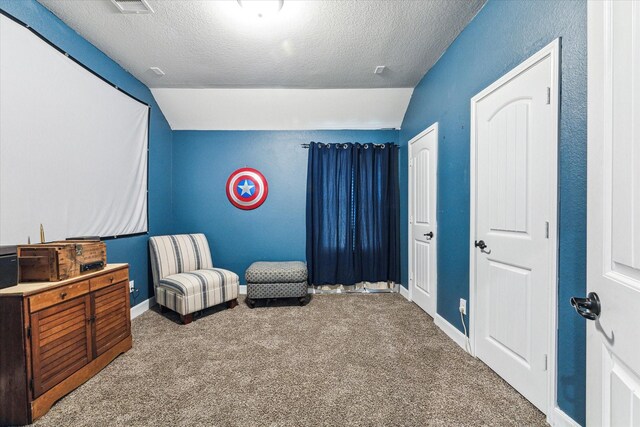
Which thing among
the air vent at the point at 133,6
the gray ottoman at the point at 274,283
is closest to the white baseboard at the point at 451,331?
the gray ottoman at the point at 274,283

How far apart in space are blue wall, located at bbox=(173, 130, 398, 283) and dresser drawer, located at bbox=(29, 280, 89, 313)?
83.0 inches

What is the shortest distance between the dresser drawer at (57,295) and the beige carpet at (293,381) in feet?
2.00

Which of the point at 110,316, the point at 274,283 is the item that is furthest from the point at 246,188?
the point at 110,316

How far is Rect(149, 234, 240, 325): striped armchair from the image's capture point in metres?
2.79

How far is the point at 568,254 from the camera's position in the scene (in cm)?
136

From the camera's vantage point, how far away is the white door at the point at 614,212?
0.58 meters

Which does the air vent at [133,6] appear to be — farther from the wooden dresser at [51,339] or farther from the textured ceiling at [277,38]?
the wooden dresser at [51,339]

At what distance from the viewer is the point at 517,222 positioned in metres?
1.68

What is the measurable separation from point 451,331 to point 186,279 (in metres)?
2.66

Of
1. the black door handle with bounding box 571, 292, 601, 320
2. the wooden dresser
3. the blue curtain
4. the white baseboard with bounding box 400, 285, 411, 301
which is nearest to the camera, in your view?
the black door handle with bounding box 571, 292, 601, 320

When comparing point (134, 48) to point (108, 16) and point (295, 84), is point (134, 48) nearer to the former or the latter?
point (108, 16)

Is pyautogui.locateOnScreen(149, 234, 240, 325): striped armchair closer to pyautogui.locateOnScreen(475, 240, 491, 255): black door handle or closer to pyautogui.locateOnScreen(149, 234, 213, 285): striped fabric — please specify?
pyautogui.locateOnScreen(149, 234, 213, 285): striped fabric

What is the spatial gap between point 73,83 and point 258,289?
2576mm

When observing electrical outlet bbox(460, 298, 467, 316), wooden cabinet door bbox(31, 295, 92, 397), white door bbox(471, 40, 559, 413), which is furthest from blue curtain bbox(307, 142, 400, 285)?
wooden cabinet door bbox(31, 295, 92, 397)
